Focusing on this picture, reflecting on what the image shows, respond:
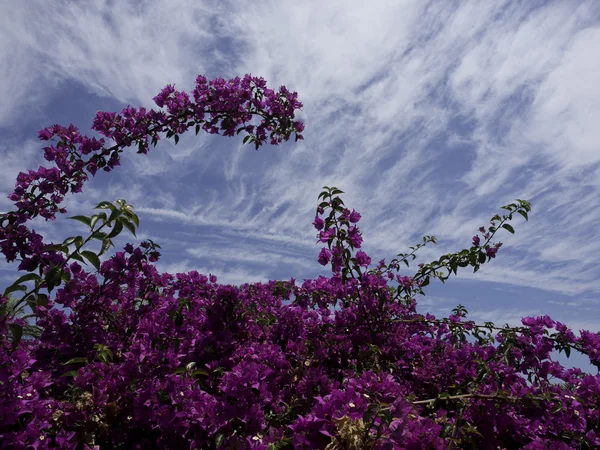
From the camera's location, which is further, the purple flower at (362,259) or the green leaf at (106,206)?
the purple flower at (362,259)

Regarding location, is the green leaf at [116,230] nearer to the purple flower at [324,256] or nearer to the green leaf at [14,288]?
the green leaf at [14,288]

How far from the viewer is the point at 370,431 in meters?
2.09

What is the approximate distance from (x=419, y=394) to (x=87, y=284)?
135 inches

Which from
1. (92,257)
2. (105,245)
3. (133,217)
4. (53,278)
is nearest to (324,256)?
(133,217)

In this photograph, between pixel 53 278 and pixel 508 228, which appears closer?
pixel 53 278

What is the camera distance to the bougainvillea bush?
251 centimetres

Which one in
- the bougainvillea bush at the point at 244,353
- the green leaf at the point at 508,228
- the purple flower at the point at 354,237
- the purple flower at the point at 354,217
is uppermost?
the green leaf at the point at 508,228

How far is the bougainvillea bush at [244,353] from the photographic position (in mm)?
2512

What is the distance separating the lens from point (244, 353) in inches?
135

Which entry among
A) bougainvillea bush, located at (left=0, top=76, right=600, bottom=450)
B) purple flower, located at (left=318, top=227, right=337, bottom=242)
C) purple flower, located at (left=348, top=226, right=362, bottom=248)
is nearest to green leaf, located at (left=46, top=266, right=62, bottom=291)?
bougainvillea bush, located at (left=0, top=76, right=600, bottom=450)

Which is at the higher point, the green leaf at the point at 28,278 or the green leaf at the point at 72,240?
the green leaf at the point at 72,240

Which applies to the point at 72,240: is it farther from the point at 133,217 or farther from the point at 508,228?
the point at 508,228

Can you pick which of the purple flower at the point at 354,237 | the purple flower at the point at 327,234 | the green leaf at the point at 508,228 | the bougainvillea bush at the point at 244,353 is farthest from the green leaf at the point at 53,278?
the green leaf at the point at 508,228

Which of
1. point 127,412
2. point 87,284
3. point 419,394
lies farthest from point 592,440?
point 87,284
